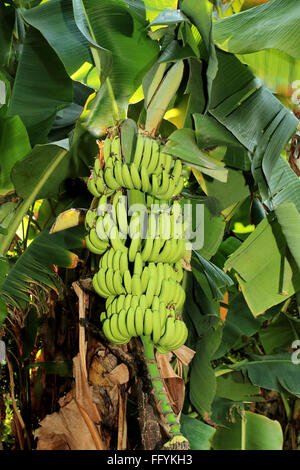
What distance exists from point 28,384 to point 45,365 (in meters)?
0.44

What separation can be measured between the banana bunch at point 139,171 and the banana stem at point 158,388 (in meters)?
0.36

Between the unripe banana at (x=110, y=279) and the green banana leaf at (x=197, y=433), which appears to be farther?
the green banana leaf at (x=197, y=433)

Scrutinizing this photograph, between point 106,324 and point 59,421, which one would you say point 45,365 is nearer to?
point 59,421

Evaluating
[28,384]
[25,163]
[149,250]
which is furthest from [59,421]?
[28,384]

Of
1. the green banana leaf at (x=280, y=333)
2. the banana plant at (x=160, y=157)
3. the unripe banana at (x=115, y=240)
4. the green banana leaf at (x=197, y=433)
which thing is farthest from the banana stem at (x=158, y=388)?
the green banana leaf at (x=280, y=333)

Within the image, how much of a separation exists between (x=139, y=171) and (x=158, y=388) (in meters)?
0.51

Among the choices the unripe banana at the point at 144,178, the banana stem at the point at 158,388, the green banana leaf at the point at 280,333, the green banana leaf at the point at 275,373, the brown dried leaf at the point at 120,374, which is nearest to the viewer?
the banana stem at the point at 158,388

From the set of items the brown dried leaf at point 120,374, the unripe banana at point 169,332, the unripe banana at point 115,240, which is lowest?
the brown dried leaf at point 120,374

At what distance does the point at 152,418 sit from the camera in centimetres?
110

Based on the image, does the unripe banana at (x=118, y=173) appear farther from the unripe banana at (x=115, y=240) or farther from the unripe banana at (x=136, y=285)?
the unripe banana at (x=136, y=285)

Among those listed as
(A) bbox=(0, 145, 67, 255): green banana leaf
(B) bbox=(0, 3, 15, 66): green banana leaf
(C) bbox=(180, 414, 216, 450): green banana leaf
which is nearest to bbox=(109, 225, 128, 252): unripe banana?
(A) bbox=(0, 145, 67, 255): green banana leaf

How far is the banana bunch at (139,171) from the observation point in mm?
1114

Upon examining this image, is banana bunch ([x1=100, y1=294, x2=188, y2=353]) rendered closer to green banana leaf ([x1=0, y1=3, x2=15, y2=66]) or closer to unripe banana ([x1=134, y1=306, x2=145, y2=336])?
unripe banana ([x1=134, y1=306, x2=145, y2=336])

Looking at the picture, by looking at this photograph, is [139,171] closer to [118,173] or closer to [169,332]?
[118,173]
